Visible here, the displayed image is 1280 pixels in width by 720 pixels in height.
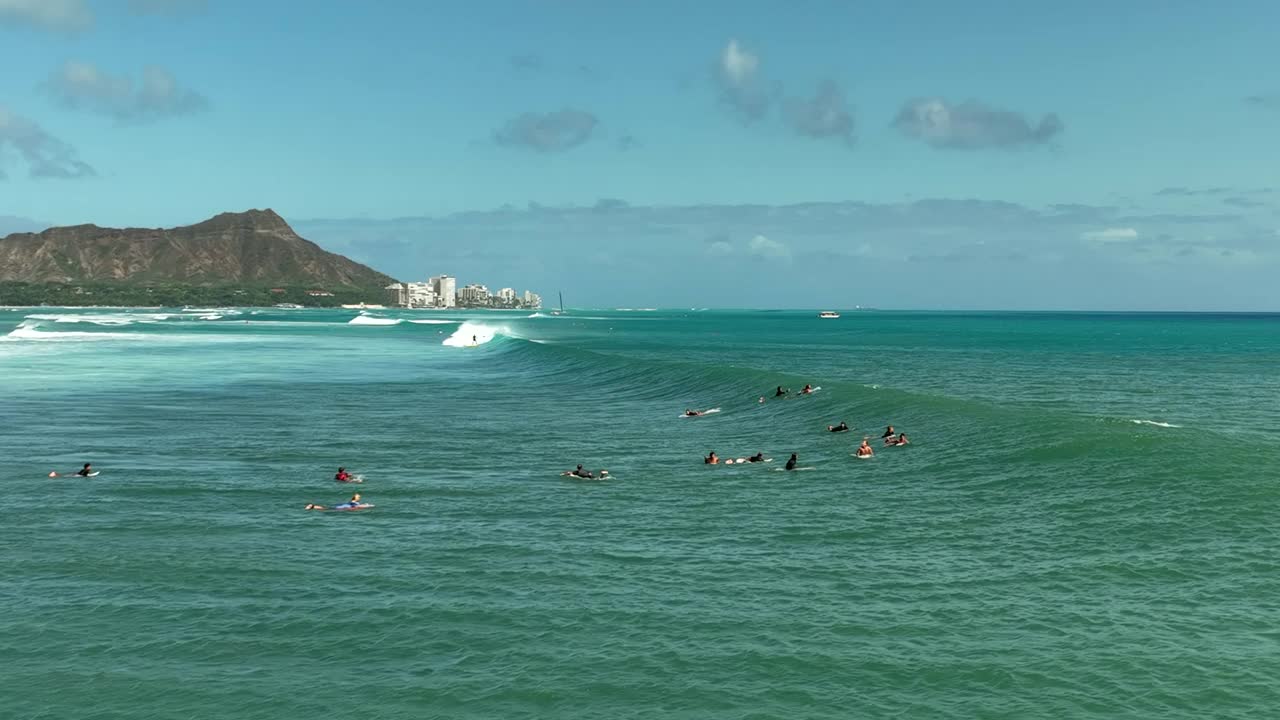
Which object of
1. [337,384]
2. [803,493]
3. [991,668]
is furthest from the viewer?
[337,384]

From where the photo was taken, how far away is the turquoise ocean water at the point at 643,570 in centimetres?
1828

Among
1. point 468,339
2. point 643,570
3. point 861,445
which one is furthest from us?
point 468,339

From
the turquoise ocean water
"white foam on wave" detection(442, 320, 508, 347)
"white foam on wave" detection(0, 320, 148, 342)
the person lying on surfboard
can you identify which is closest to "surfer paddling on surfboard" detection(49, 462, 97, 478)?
the turquoise ocean water

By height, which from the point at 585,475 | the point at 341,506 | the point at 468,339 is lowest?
the point at 341,506

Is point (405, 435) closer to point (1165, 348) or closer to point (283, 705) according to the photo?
point (283, 705)

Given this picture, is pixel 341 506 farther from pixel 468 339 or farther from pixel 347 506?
pixel 468 339

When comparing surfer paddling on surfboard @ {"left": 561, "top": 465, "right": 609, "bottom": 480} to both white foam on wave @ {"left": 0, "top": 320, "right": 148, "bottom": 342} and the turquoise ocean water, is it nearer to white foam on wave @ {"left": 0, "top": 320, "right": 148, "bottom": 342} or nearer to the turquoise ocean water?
the turquoise ocean water

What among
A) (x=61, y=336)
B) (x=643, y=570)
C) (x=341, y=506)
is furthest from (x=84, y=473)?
(x=61, y=336)

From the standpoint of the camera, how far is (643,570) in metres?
25.5

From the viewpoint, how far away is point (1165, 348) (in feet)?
481

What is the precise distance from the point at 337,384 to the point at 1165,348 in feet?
376

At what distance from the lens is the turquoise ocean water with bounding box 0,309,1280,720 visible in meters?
18.3

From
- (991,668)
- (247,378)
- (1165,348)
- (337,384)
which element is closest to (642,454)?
(991,668)

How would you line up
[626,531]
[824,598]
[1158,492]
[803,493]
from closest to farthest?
[824,598] < [626,531] < [1158,492] < [803,493]
